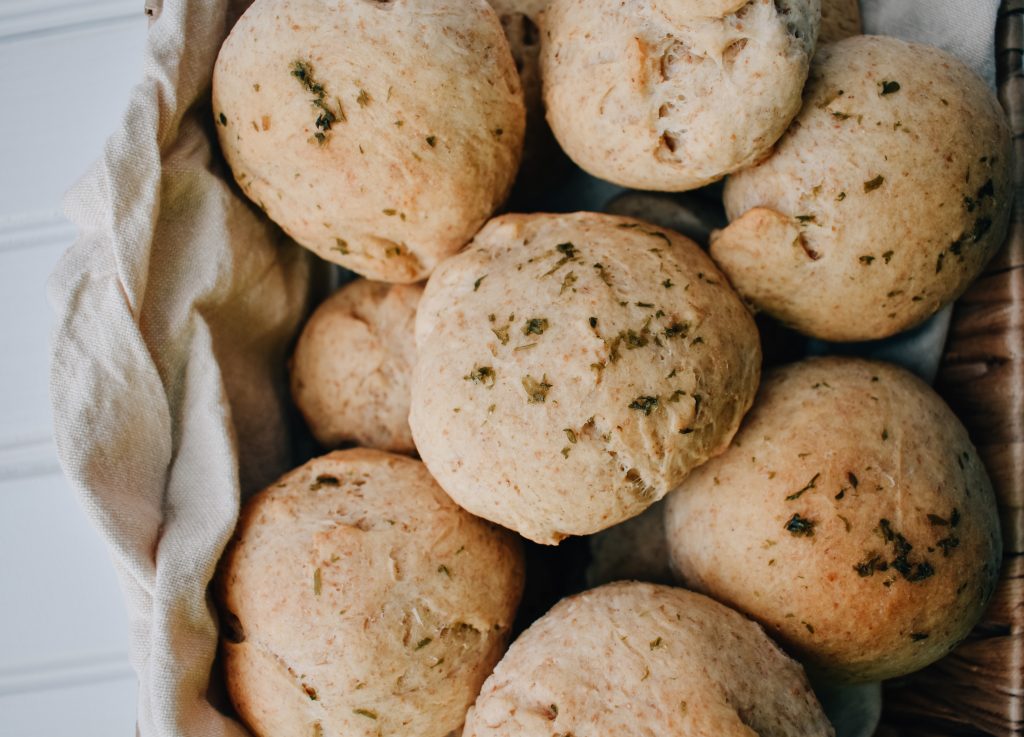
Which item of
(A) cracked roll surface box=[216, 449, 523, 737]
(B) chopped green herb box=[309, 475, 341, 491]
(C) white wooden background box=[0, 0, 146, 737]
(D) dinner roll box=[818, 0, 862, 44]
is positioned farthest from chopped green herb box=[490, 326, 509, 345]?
(C) white wooden background box=[0, 0, 146, 737]

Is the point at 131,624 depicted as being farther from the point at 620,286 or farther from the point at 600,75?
the point at 600,75

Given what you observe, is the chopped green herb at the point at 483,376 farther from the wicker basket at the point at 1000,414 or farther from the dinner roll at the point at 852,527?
the wicker basket at the point at 1000,414

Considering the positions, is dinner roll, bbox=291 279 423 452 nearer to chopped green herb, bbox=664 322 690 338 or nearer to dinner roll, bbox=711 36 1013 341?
chopped green herb, bbox=664 322 690 338

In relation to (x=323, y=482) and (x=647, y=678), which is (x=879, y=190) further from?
(x=323, y=482)

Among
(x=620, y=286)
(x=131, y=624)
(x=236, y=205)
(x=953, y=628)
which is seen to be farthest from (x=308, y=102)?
(x=953, y=628)

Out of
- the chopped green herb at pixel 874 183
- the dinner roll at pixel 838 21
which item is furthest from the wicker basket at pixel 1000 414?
the chopped green herb at pixel 874 183

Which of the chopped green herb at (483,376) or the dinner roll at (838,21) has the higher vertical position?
the dinner roll at (838,21)
